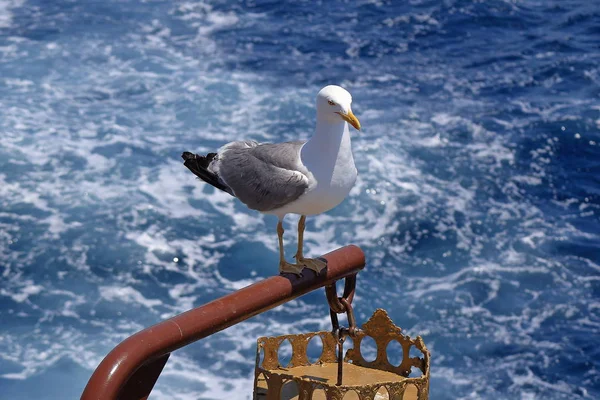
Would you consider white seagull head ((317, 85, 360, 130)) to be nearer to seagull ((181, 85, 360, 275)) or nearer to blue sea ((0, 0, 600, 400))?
seagull ((181, 85, 360, 275))

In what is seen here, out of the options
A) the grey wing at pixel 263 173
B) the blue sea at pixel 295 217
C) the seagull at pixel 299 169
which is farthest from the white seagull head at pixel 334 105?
the blue sea at pixel 295 217

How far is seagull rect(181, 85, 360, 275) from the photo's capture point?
3.25 m

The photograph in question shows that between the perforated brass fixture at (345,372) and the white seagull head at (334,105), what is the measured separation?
683 mm

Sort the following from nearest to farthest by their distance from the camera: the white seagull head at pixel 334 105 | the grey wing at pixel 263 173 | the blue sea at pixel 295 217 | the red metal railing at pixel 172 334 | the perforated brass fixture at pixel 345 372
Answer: the red metal railing at pixel 172 334 → the perforated brass fixture at pixel 345 372 → the white seagull head at pixel 334 105 → the grey wing at pixel 263 173 → the blue sea at pixel 295 217

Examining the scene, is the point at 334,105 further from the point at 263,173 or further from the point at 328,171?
the point at 263,173

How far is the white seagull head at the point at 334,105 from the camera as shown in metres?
3.21

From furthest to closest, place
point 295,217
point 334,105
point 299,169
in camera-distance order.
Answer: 1. point 295,217
2. point 299,169
3. point 334,105

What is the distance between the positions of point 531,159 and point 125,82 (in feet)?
18.3

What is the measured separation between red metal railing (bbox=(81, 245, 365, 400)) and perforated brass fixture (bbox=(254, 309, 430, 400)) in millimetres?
168

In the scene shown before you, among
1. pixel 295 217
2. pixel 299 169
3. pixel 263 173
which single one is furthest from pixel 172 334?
pixel 295 217

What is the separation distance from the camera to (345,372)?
9.29ft

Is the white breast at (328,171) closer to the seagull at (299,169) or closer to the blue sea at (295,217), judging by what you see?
the seagull at (299,169)

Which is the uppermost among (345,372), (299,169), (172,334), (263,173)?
(172,334)

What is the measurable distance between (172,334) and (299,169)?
4.40ft
